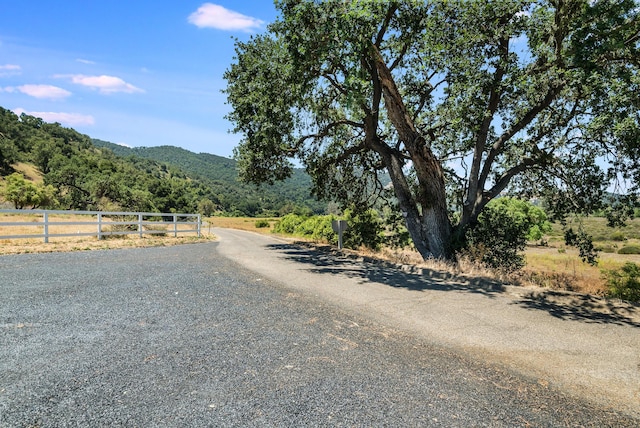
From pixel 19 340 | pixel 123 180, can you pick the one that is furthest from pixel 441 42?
pixel 123 180

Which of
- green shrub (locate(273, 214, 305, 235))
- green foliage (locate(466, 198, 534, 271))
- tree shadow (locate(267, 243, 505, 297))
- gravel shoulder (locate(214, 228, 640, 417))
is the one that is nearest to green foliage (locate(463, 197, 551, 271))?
green foliage (locate(466, 198, 534, 271))

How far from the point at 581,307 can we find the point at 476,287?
189cm

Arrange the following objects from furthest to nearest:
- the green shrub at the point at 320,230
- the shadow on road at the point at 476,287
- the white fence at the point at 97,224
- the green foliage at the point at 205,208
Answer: the green foliage at the point at 205,208 < the green shrub at the point at 320,230 < the white fence at the point at 97,224 < the shadow on road at the point at 476,287

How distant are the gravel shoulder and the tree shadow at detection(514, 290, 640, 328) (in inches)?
0.5

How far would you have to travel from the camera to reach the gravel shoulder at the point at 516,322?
359cm

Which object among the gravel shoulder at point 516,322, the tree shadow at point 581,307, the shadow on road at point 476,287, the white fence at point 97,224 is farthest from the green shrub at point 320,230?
the tree shadow at point 581,307

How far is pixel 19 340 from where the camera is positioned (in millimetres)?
3879

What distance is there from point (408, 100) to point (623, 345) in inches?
433

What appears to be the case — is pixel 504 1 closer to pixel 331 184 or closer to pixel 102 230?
pixel 331 184

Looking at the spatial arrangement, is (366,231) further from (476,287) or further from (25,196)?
(25,196)

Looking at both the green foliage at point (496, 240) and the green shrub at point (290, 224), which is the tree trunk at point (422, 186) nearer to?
the green foliage at point (496, 240)

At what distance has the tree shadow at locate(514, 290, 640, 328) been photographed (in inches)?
208

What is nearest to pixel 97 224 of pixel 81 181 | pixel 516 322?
pixel 516 322

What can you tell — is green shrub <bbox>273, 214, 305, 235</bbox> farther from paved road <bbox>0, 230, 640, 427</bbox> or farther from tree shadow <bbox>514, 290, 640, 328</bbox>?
paved road <bbox>0, 230, 640, 427</bbox>
